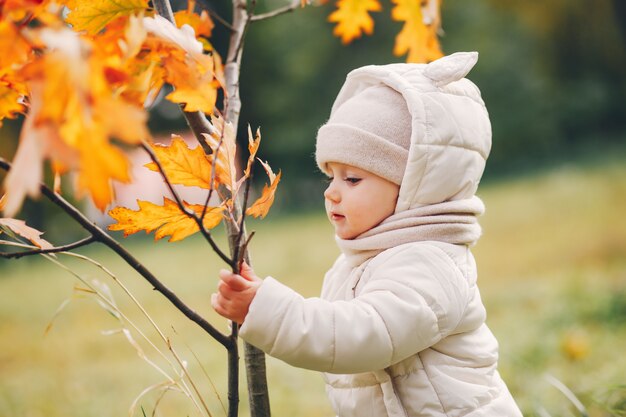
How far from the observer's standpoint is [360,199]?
A: 145 centimetres

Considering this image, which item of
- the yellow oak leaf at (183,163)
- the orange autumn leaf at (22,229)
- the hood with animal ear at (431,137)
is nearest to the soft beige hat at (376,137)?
the hood with animal ear at (431,137)

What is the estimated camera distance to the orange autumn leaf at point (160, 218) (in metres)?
1.23

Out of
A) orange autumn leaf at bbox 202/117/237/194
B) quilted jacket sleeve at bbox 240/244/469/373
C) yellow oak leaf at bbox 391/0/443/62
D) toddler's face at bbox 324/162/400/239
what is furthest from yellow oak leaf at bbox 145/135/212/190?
yellow oak leaf at bbox 391/0/443/62

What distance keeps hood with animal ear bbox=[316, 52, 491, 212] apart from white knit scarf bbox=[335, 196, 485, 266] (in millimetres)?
24

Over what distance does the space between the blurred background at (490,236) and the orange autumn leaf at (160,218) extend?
0.32 m

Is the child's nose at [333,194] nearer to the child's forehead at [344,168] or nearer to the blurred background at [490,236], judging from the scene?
the child's forehead at [344,168]

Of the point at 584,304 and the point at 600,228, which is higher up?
the point at 584,304

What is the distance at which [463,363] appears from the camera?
4.60 ft

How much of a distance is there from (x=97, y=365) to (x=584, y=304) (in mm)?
2881

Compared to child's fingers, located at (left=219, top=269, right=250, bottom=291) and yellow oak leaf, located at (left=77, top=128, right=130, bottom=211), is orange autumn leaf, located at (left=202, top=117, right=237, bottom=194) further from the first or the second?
yellow oak leaf, located at (left=77, top=128, right=130, bottom=211)

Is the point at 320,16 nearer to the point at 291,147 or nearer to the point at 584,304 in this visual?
the point at 291,147

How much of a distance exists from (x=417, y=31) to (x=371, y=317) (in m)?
1.00

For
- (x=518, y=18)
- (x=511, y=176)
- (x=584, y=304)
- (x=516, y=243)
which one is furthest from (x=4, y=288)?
(x=518, y=18)

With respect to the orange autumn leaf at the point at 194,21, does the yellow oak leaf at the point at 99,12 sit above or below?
above
